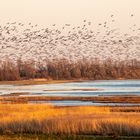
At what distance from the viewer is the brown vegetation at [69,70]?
170500 mm

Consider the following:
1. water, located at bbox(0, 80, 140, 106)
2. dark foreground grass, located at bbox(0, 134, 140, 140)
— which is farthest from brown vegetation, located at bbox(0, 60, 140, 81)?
dark foreground grass, located at bbox(0, 134, 140, 140)

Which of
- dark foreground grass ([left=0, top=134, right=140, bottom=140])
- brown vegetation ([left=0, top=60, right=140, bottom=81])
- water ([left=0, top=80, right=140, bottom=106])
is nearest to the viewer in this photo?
dark foreground grass ([left=0, top=134, right=140, bottom=140])

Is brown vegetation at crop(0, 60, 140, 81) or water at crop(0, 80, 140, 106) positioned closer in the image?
water at crop(0, 80, 140, 106)

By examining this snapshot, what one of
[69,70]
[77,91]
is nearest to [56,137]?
[77,91]

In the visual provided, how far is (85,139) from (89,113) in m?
12.8

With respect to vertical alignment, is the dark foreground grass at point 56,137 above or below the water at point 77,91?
above

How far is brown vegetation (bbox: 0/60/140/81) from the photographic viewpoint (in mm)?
170500

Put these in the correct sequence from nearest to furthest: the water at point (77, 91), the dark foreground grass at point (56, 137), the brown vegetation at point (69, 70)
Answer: the dark foreground grass at point (56, 137)
the water at point (77, 91)
the brown vegetation at point (69, 70)

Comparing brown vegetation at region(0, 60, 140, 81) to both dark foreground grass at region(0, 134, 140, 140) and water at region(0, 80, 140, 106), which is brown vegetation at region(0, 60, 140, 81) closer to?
water at region(0, 80, 140, 106)

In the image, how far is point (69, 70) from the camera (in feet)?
590

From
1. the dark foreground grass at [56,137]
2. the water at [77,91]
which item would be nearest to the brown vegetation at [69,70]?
the water at [77,91]

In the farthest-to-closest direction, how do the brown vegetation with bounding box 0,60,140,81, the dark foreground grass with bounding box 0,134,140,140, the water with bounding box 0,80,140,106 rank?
the brown vegetation with bounding box 0,60,140,81, the water with bounding box 0,80,140,106, the dark foreground grass with bounding box 0,134,140,140

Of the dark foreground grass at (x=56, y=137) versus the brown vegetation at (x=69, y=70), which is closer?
the dark foreground grass at (x=56, y=137)

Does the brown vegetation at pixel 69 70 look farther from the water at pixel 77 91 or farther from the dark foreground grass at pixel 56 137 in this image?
the dark foreground grass at pixel 56 137
